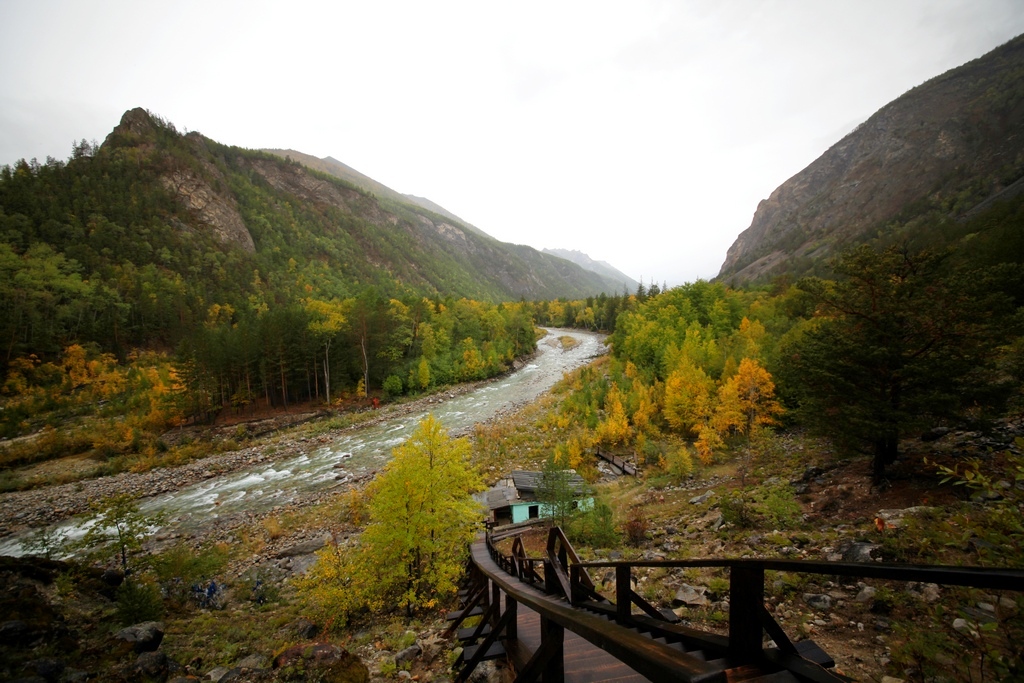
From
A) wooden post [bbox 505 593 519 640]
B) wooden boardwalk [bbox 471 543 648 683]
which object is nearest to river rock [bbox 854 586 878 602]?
wooden boardwalk [bbox 471 543 648 683]

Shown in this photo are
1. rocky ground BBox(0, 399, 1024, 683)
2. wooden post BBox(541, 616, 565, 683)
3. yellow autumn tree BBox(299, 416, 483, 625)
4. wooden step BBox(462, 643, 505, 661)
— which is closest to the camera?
wooden post BBox(541, 616, 565, 683)

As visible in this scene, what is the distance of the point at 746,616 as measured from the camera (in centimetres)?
221

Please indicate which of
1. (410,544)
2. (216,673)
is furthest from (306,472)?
(410,544)

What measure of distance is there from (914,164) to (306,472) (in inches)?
7519

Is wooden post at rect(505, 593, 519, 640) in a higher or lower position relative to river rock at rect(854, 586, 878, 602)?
higher

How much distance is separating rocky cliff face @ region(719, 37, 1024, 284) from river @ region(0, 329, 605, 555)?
106 meters

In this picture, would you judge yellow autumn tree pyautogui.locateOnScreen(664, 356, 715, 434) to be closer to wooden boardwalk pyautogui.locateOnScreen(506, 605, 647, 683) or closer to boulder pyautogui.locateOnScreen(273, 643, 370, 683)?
wooden boardwalk pyautogui.locateOnScreen(506, 605, 647, 683)

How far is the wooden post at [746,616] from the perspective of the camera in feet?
7.11

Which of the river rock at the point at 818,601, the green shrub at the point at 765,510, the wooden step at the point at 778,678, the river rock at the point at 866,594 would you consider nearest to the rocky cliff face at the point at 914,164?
the green shrub at the point at 765,510

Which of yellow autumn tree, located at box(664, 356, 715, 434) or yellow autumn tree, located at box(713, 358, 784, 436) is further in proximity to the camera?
yellow autumn tree, located at box(664, 356, 715, 434)

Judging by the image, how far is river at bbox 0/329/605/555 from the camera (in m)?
22.7

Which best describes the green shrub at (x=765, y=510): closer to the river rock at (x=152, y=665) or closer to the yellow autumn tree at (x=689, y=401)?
the yellow autumn tree at (x=689, y=401)

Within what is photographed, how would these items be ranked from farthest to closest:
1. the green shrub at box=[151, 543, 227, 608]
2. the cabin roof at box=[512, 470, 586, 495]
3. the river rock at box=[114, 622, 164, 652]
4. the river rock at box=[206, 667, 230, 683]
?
the cabin roof at box=[512, 470, 586, 495], the green shrub at box=[151, 543, 227, 608], the river rock at box=[114, 622, 164, 652], the river rock at box=[206, 667, 230, 683]

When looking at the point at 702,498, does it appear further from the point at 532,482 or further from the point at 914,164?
the point at 914,164
